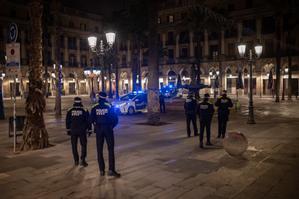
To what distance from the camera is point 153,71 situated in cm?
1708

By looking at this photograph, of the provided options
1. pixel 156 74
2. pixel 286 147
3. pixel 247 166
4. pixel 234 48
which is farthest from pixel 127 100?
pixel 234 48

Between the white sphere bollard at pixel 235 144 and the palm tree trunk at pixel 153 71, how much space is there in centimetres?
785

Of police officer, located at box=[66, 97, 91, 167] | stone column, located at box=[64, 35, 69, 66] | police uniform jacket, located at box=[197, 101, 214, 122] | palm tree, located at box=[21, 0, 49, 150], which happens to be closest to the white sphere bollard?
police uniform jacket, located at box=[197, 101, 214, 122]

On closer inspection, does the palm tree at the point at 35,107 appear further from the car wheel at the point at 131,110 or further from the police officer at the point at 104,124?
the car wheel at the point at 131,110

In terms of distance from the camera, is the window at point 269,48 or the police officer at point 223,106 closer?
the police officer at point 223,106

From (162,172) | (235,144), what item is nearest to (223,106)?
(235,144)

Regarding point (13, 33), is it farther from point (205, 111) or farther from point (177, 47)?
point (177, 47)

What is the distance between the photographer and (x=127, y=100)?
24.6 metres

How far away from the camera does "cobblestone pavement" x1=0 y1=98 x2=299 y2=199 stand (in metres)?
6.66

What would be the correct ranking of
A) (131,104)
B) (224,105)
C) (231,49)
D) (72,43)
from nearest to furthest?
(224,105)
(131,104)
(231,49)
(72,43)

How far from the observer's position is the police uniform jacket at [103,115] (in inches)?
303

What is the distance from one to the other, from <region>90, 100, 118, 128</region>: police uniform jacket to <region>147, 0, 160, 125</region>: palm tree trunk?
9.17m

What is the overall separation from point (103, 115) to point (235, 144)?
391 cm

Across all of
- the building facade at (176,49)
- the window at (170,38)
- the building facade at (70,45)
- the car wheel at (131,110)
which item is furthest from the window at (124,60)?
the car wheel at (131,110)
